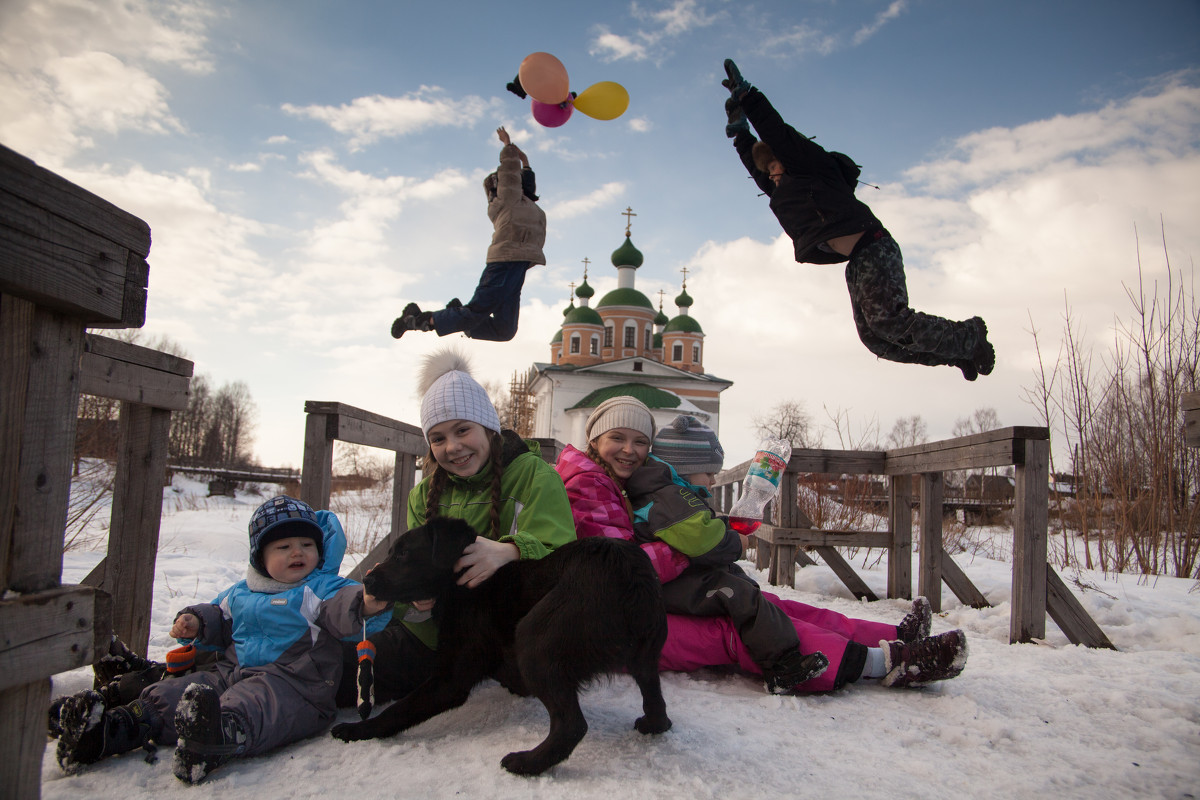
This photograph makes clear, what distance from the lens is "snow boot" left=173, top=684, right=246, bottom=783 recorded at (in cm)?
185

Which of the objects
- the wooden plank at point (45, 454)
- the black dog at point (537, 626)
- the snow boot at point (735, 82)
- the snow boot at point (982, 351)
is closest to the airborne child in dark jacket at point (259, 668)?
the black dog at point (537, 626)

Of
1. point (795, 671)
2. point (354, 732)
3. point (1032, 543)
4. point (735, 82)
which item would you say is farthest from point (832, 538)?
point (354, 732)

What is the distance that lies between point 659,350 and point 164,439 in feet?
149

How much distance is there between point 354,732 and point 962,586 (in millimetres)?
4301

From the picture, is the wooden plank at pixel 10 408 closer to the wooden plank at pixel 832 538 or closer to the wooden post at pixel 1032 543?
the wooden post at pixel 1032 543

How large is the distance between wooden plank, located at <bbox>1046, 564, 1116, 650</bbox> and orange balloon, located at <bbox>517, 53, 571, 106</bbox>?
3.97 m

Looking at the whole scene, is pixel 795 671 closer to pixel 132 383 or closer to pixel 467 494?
pixel 467 494

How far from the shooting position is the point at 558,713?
2027 millimetres

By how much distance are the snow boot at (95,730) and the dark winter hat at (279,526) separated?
0.58 m

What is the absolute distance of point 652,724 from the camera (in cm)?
227

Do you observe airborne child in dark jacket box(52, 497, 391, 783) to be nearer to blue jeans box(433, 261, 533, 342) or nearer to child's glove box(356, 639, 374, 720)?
child's glove box(356, 639, 374, 720)

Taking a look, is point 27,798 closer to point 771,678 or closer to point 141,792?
point 141,792

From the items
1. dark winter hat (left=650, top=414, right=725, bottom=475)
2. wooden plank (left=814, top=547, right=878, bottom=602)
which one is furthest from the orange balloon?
wooden plank (left=814, top=547, right=878, bottom=602)

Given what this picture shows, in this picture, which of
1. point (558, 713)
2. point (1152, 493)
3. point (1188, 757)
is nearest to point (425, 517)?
point (558, 713)
